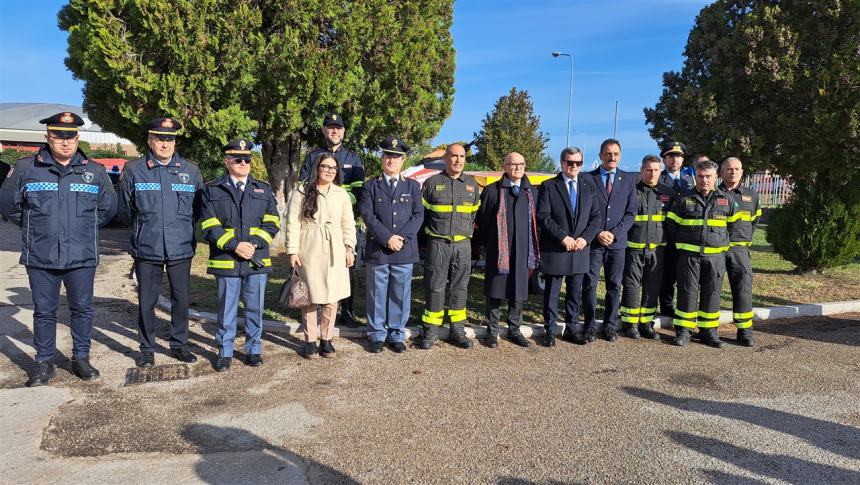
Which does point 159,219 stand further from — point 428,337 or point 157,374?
point 428,337

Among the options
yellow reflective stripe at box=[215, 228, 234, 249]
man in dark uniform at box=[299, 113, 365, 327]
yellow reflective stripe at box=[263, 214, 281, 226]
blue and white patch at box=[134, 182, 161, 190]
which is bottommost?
yellow reflective stripe at box=[215, 228, 234, 249]

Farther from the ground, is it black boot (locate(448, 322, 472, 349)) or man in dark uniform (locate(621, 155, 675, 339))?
man in dark uniform (locate(621, 155, 675, 339))

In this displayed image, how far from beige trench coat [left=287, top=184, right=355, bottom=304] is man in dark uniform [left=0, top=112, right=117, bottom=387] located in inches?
63.9

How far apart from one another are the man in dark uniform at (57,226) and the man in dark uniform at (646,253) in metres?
5.17

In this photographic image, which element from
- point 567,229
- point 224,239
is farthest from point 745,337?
point 224,239

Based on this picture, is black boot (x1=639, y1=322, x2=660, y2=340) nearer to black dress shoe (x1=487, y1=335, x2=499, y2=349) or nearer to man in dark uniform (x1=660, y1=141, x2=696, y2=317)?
man in dark uniform (x1=660, y1=141, x2=696, y2=317)

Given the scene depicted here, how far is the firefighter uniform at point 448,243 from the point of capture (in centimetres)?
558

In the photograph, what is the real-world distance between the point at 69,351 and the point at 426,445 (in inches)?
154

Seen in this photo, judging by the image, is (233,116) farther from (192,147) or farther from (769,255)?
(769,255)

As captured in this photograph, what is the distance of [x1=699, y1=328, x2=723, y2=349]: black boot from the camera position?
5.86 m

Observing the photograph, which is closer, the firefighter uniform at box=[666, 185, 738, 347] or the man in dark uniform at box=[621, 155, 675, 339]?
the firefighter uniform at box=[666, 185, 738, 347]

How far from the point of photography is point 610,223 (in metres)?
5.88

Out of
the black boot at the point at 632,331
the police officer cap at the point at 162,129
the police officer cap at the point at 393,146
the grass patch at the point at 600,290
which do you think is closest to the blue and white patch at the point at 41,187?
the police officer cap at the point at 162,129

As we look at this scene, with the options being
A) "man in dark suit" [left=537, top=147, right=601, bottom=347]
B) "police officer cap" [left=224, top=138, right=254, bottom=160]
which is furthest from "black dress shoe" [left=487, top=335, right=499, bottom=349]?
"police officer cap" [left=224, top=138, right=254, bottom=160]
